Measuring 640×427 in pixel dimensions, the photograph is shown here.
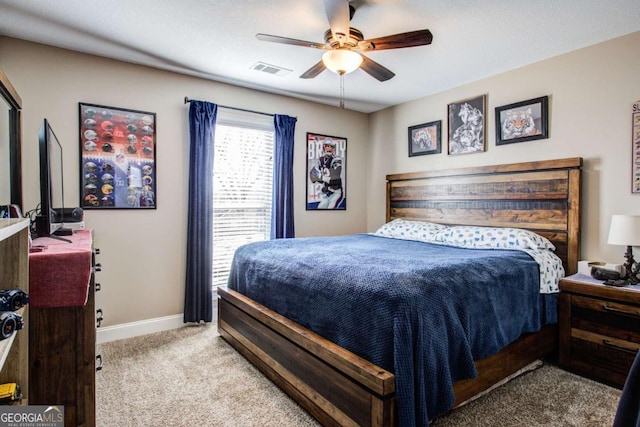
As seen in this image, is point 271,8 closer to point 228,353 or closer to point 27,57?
point 27,57

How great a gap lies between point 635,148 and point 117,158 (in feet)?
14.0

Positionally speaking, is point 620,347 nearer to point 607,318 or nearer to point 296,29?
point 607,318

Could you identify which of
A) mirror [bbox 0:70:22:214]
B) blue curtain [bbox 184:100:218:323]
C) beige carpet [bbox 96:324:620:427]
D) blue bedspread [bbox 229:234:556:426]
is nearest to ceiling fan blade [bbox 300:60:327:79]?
blue curtain [bbox 184:100:218:323]

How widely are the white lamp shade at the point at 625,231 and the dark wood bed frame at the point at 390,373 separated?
1.32 feet

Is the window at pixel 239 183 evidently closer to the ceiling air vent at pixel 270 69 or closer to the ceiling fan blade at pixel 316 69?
the ceiling air vent at pixel 270 69

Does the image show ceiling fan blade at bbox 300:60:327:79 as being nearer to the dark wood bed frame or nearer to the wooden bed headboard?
the dark wood bed frame

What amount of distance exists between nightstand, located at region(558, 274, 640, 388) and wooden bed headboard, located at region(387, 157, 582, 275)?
48cm

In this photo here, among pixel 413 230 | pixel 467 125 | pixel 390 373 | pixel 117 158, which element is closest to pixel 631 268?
pixel 413 230

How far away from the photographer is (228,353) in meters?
2.89

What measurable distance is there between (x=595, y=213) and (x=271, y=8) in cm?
297

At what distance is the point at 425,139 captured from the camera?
4.29 metres

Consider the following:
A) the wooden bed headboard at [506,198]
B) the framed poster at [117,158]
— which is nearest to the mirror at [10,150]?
the framed poster at [117,158]

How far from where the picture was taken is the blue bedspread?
1.62m

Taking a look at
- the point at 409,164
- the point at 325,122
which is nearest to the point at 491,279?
the point at 409,164
